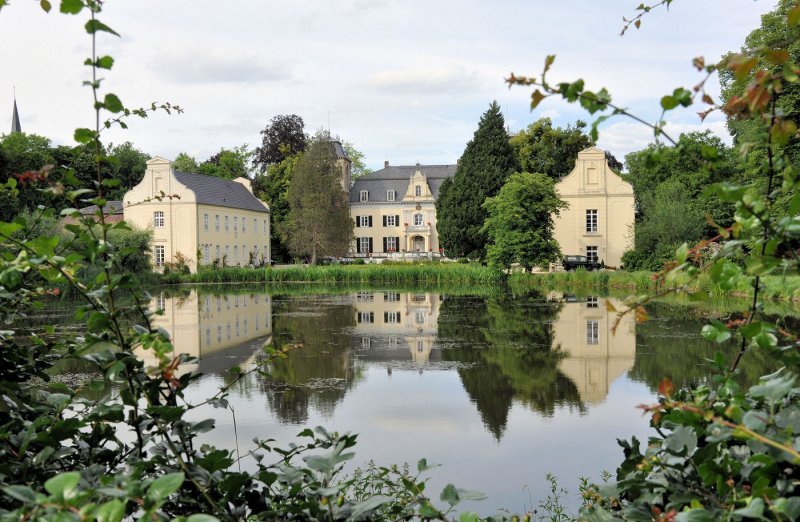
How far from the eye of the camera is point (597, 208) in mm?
37500

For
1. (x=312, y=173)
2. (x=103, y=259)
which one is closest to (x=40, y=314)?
(x=103, y=259)

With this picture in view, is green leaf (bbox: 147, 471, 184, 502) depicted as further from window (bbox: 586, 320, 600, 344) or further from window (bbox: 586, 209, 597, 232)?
window (bbox: 586, 209, 597, 232)

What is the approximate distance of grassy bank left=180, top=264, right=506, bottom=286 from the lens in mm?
30984

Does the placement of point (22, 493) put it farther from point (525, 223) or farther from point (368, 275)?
point (368, 275)

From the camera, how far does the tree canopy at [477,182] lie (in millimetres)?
36719

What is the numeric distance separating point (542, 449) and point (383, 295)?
62.8 ft

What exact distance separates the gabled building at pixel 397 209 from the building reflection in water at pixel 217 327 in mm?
31725

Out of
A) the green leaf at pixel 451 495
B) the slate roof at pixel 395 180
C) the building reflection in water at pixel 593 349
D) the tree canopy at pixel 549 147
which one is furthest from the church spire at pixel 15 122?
the green leaf at pixel 451 495

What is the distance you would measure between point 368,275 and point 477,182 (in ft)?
27.1

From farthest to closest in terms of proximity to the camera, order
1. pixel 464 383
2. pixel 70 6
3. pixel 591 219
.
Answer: pixel 591 219 → pixel 464 383 → pixel 70 6

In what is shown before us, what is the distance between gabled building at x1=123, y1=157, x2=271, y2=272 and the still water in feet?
76.8

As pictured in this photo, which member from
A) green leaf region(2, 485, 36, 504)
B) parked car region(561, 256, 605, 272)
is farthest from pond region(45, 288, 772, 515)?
parked car region(561, 256, 605, 272)

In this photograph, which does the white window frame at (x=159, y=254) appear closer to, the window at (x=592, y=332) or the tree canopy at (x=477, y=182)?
the tree canopy at (x=477, y=182)

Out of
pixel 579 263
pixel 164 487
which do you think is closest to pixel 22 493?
pixel 164 487
